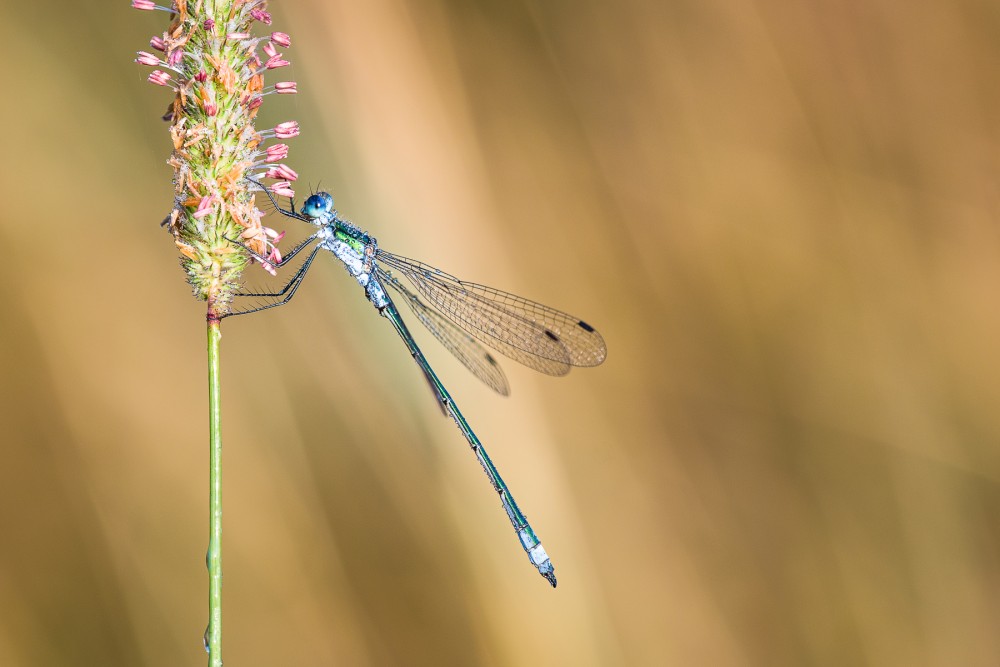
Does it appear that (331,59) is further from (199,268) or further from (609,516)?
(609,516)

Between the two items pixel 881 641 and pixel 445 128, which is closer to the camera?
pixel 445 128

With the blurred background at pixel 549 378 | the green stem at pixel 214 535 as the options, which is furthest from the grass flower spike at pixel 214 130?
the blurred background at pixel 549 378

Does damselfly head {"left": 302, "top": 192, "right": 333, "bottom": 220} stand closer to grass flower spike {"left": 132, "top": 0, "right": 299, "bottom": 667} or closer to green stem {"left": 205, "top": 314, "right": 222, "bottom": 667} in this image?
grass flower spike {"left": 132, "top": 0, "right": 299, "bottom": 667}

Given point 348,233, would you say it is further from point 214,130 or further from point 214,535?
point 214,535

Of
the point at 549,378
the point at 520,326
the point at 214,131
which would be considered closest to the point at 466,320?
the point at 520,326

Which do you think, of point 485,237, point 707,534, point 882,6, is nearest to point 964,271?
point 882,6

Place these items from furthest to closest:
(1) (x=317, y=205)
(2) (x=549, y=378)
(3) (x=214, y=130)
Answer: (2) (x=549, y=378), (1) (x=317, y=205), (3) (x=214, y=130)
